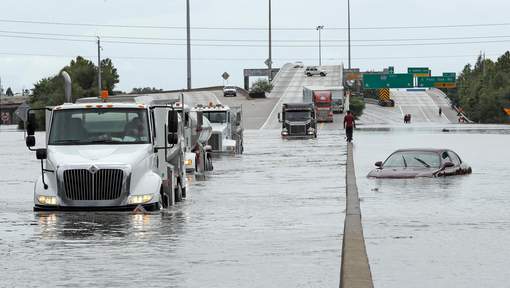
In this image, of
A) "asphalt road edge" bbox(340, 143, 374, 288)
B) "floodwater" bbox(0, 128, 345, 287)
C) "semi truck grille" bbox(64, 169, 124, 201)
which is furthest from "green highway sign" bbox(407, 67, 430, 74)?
"semi truck grille" bbox(64, 169, 124, 201)

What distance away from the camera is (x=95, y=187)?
869 inches

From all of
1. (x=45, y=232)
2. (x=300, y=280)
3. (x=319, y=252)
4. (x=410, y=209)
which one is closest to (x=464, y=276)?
(x=300, y=280)

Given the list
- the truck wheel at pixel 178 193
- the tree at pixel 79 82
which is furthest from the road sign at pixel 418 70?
the truck wheel at pixel 178 193

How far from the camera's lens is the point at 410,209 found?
23562 millimetres

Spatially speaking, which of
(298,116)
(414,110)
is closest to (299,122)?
(298,116)

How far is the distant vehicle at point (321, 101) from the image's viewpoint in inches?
4055

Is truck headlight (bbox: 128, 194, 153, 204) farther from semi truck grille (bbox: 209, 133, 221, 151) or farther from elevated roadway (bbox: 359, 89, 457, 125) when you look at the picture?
elevated roadway (bbox: 359, 89, 457, 125)

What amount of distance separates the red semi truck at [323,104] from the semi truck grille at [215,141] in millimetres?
51340

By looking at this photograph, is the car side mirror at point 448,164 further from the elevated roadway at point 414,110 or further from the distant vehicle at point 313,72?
the distant vehicle at point 313,72

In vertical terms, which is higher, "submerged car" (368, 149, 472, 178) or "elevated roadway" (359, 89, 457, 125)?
"submerged car" (368, 149, 472, 178)

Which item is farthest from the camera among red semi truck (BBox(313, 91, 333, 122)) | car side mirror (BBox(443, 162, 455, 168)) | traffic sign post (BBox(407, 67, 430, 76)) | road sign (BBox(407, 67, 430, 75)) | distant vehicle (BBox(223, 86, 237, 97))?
road sign (BBox(407, 67, 430, 75))

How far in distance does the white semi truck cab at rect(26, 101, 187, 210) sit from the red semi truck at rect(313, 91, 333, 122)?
258ft

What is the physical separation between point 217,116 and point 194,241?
34.4 m

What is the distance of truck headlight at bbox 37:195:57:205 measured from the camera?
72.6ft
